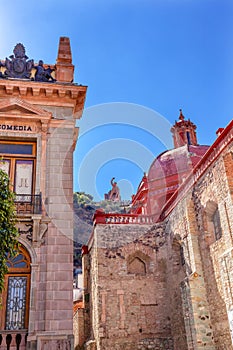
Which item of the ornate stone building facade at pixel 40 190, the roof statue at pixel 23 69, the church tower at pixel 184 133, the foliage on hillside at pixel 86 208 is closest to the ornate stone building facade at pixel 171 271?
the ornate stone building facade at pixel 40 190

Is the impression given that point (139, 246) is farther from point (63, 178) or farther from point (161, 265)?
point (63, 178)

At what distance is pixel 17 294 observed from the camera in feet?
31.0

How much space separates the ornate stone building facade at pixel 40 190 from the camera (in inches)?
359

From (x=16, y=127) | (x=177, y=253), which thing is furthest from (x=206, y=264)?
(x=16, y=127)

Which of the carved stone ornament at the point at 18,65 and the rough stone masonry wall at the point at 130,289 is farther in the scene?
the rough stone masonry wall at the point at 130,289

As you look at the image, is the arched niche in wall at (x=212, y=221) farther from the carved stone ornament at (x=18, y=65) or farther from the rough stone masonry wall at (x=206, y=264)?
the carved stone ornament at (x=18, y=65)

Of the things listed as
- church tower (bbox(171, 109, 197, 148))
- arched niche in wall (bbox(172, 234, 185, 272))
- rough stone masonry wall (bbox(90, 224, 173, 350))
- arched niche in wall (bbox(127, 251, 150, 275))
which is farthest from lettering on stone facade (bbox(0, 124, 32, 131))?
church tower (bbox(171, 109, 197, 148))

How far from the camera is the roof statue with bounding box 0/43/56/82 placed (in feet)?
39.4

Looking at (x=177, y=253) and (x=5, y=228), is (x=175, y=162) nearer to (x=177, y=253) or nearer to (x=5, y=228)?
(x=177, y=253)

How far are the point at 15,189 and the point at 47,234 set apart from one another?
172 cm

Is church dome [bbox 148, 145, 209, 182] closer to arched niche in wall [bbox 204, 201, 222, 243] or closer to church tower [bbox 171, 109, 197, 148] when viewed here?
church tower [bbox 171, 109, 197, 148]

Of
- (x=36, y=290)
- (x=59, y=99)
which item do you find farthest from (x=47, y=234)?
(x=59, y=99)

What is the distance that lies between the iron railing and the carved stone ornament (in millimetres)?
4138

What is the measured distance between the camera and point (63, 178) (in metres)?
10.9
